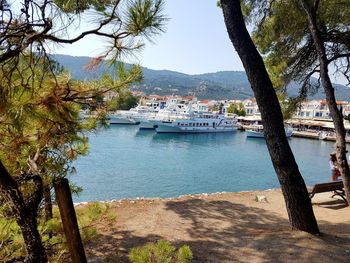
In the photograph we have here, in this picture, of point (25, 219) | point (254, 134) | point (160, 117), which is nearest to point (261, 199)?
point (25, 219)

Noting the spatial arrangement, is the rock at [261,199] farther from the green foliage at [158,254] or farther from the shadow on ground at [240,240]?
the green foliage at [158,254]

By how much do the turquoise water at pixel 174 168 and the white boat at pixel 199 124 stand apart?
6.39 m

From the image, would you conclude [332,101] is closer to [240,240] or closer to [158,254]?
[240,240]

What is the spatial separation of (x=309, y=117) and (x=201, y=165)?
140 feet

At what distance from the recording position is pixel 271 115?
14.0 ft

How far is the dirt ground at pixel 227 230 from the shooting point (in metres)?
3.89

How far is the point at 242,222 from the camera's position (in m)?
5.53

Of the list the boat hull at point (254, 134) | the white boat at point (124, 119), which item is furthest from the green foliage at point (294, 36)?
the white boat at point (124, 119)

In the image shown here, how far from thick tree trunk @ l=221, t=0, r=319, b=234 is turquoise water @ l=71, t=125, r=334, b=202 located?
626 cm

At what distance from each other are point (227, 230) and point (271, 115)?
1827mm

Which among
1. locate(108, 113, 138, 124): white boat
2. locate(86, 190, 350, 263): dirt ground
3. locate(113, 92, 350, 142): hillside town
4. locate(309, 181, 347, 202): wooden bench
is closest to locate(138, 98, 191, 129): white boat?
locate(113, 92, 350, 142): hillside town

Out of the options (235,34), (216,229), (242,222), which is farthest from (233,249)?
(235,34)

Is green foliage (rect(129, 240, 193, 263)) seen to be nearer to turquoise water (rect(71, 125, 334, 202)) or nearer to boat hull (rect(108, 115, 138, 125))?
turquoise water (rect(71, 125, 334, 202))

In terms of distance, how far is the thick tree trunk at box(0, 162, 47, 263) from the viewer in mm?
1624
